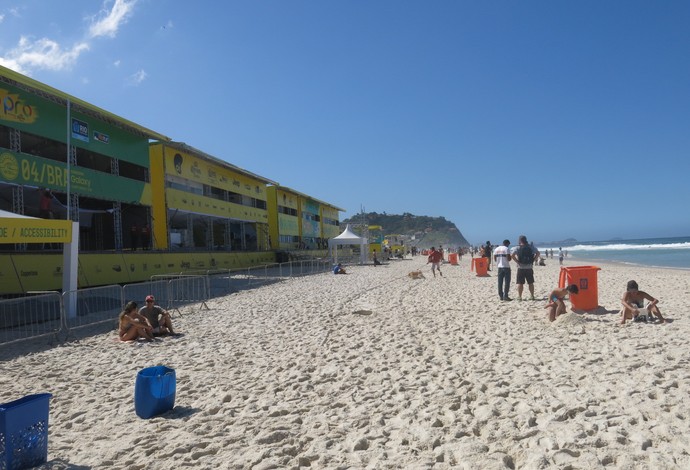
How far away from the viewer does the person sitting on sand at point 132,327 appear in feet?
27.5

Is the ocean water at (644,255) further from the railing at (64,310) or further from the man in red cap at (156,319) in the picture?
the railing at (64,310)

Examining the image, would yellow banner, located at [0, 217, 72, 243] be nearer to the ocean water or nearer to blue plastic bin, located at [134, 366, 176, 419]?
blue plastic bin, located at [134, 366, 176, 419]

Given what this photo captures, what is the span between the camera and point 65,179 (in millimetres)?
15750

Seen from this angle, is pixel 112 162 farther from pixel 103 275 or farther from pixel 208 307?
pixel 208 307

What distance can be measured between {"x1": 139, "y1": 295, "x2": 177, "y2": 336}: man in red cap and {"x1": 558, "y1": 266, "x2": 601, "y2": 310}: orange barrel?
8.08 meters

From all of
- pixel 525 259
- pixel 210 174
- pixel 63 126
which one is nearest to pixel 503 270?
pixel 525 259

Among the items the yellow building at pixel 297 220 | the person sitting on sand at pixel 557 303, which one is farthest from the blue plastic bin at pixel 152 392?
the yellow building at pixel 297 220

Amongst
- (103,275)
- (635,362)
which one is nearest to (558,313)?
(635,362)

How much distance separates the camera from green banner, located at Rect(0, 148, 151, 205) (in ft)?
45.1

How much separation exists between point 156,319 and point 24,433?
5693 mm

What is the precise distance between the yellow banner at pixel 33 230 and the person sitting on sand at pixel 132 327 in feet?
8.24

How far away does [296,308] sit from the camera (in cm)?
1224

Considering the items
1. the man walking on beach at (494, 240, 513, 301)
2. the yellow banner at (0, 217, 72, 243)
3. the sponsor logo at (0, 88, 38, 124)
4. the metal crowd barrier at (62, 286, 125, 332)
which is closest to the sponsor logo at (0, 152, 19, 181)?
the sponsor logo at (0, 88, 38, 124)

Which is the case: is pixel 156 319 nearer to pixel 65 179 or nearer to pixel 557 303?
pixel 557 303
